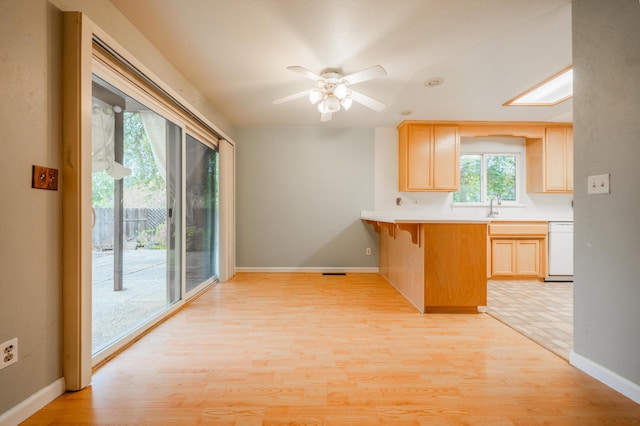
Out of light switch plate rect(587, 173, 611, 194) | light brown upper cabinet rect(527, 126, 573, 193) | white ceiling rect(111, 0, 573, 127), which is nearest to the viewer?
light switch plate rect(587, 173, 611, 194)

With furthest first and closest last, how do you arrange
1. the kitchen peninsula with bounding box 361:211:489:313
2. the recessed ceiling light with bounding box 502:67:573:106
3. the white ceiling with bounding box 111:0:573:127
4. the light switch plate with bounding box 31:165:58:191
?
the recessed ceiling light with bounding box 502:67:573:106
the kitchen peninsula with bounding box 361:211:489:313
the white ceiling with bounding box 111:0:573:127
the light switch plate with bounding box 31:165:58:191

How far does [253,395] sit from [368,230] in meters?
3.24

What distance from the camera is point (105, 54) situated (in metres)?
1.68

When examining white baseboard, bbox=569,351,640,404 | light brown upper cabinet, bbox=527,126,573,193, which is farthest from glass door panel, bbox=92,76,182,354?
light brown upper cabinet, bbox=527,126,573,193

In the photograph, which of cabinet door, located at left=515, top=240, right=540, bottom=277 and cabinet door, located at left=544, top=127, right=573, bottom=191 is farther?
cabinet door, located at left=544, top=127, right=573, bottom=191

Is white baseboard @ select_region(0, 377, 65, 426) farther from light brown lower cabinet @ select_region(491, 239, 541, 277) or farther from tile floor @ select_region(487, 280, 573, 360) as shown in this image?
light brown lower cabinet @ select_region(491, 239, 541, 277)

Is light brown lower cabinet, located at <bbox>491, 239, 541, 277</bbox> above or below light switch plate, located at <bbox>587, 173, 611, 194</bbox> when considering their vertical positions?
below

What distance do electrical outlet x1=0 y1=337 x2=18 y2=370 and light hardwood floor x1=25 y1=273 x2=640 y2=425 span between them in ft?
0.99

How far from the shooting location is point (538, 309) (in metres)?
2.68

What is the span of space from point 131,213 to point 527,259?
15.5 feet

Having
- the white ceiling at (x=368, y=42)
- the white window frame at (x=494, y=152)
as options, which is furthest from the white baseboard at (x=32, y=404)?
the white window frame at (x=494, y=152)

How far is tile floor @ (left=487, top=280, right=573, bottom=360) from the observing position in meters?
2.04

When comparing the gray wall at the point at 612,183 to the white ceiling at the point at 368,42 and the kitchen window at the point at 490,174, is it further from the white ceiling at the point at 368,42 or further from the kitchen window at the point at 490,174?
the kitchen window at the point at 490,174

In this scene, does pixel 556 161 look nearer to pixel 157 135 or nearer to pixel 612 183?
pixel 612 183
